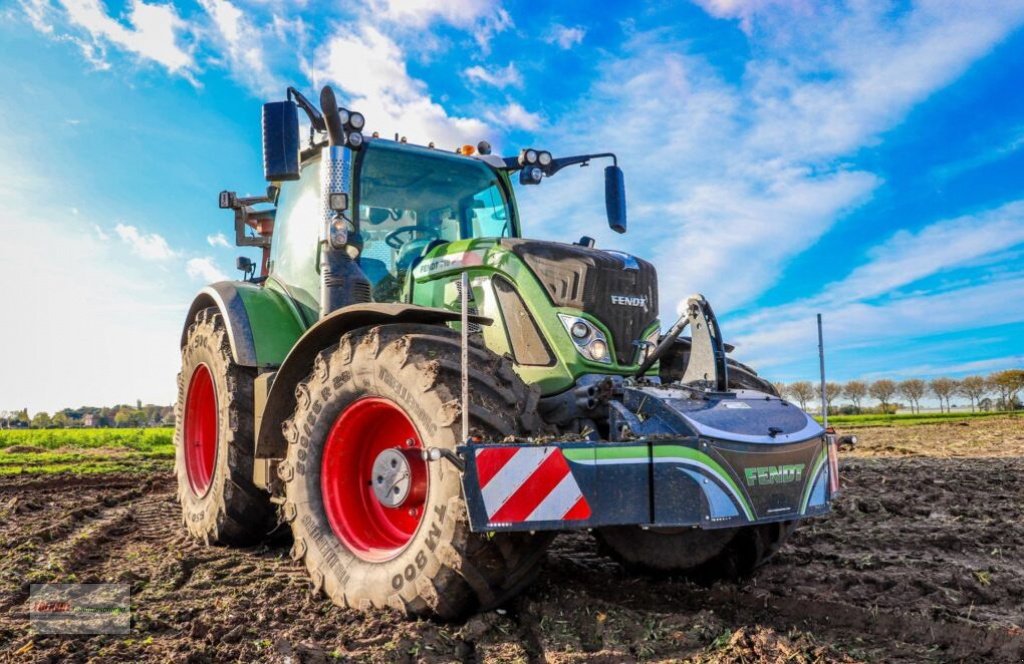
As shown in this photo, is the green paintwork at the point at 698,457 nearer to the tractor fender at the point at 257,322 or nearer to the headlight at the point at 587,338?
the headlight at the point at 587,338

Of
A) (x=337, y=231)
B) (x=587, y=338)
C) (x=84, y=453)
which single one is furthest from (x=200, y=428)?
(x=84, y=453)

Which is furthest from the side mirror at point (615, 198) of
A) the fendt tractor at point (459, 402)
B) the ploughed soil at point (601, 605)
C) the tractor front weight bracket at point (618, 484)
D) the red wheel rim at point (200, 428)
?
the red wheel rim at point (200, 428)

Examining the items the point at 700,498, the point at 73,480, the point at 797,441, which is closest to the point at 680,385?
the point at 797,441

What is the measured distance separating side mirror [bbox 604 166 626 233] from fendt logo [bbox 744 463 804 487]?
8.84ft

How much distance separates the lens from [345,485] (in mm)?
4016

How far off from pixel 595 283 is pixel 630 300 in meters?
0.30

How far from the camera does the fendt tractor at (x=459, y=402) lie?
3.17 meters

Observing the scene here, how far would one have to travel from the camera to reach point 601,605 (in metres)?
3.54

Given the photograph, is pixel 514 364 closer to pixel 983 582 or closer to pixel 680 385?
pixel 680 385

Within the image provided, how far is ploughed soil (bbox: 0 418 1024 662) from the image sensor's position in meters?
3.01

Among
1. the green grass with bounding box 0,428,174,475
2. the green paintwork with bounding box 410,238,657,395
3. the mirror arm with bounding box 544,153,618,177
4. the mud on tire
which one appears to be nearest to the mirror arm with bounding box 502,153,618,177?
the mirror arm with bounding box 544,153,618,177

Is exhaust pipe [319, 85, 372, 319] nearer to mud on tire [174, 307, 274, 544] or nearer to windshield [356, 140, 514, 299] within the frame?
windshield [356, 140, 514, 299]

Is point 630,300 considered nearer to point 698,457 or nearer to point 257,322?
point 698,457

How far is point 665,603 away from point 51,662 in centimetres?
265
